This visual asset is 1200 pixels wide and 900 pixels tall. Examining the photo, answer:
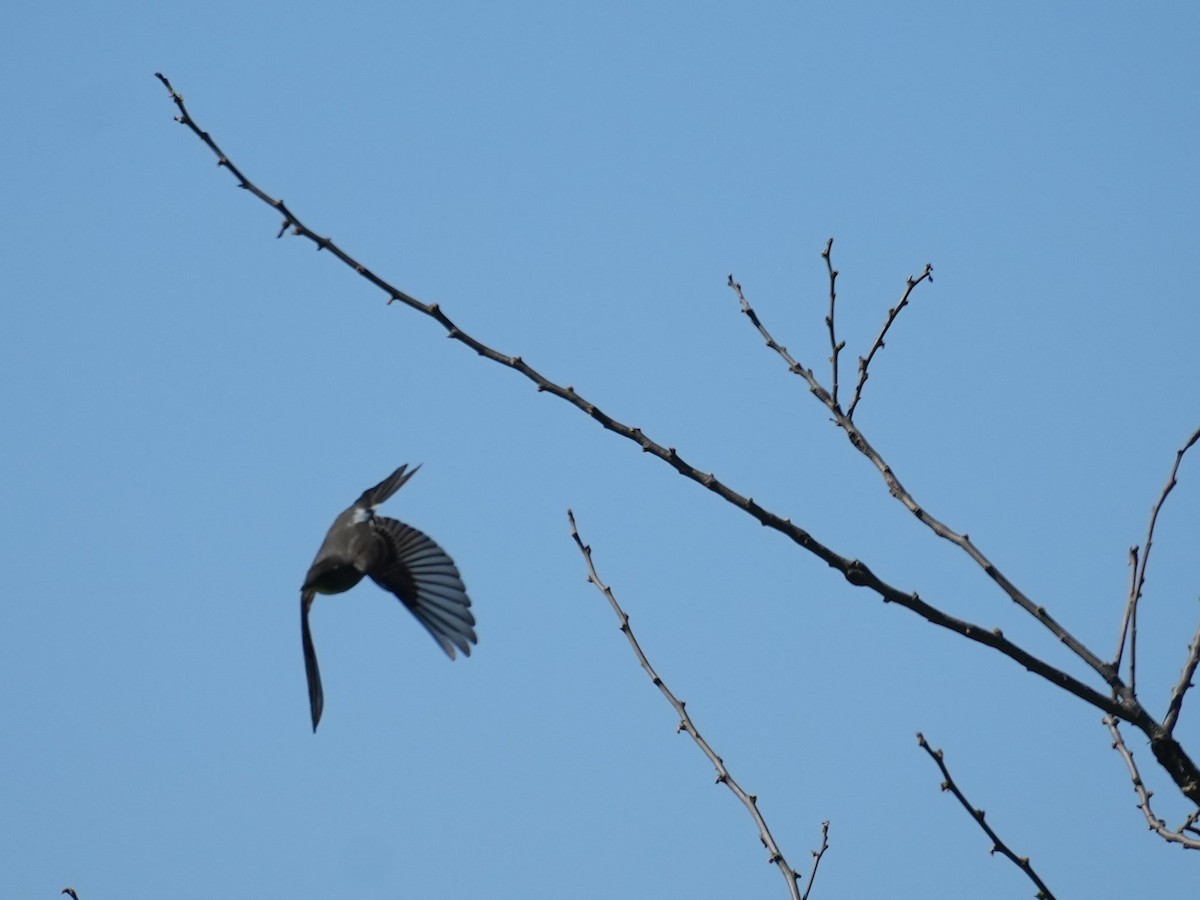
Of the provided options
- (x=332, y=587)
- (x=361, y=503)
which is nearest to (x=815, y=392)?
(x=332, y=587)

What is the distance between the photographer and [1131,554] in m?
3.09

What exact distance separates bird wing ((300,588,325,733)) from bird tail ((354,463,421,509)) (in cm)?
67

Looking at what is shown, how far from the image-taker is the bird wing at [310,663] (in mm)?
3297

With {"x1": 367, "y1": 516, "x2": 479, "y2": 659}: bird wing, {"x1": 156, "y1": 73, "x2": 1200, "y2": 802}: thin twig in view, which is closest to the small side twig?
{"x1": 156, "y1": 73, "x2": 1200, "y2": 802}: thin twig

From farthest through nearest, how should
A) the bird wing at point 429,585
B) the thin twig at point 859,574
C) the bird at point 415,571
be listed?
the bird wing at point 429,585 < the bird at point 415,571 < the thin twig at point 859,574

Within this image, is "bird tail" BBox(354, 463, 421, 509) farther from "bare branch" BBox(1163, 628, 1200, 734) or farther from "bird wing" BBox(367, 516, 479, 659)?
"bare branch" BBox(1163, 628, 1200, 734)

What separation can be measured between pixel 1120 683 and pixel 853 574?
21.6 inches

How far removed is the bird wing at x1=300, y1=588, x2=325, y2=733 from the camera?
3.30m

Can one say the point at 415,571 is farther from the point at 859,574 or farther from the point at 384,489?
the point at 859,574

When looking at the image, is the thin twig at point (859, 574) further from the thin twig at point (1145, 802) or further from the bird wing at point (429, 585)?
the bird wing at point (429, 585)

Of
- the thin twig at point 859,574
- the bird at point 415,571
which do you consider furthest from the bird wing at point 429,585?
the thin twig at point 859,574

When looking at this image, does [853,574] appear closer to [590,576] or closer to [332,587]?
[590,576]

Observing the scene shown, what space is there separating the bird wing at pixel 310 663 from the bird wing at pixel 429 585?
437 mm

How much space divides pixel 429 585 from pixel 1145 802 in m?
1.98
